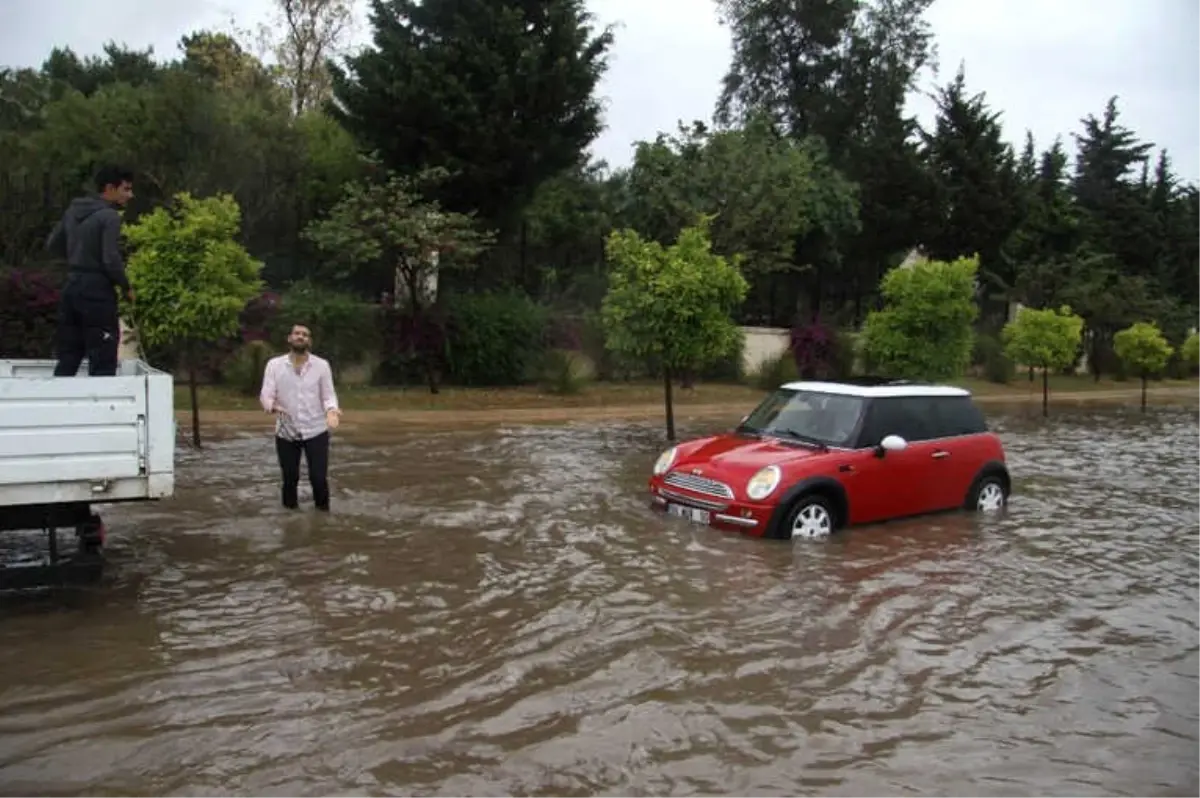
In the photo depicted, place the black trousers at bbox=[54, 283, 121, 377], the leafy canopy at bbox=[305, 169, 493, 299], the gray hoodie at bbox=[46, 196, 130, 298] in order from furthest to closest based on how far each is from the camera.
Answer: the leafy canopy at bbox=[305, 169, 493, 299]
the black trousers at bbox=[54, 283, 121, 377]
the gray hoodie at bbox=[46, 196, 130, 298]

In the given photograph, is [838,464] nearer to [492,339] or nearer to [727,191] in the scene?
[492,339]

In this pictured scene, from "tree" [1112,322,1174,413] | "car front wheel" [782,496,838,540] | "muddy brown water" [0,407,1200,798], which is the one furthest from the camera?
"tree" [1112,322,1174,413]

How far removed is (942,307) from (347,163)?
16.7m

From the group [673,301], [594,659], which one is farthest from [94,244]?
[673,301]

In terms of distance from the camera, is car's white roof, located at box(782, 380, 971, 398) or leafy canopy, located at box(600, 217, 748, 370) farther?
leafy canopy, located at box(600, 217, 748, 370)

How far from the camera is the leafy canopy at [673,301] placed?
54.1 feet

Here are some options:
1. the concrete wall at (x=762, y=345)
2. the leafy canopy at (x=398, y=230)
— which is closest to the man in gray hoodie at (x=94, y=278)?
the leafy canopy at (x=398, y=230)

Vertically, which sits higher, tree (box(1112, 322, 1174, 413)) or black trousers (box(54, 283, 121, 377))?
tree (box(1112, 322, 1174, 413))

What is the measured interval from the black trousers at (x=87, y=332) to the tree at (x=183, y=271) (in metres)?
7.04

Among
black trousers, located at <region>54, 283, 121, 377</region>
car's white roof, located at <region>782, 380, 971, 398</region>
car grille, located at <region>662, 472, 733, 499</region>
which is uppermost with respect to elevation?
black trousers, located at <region>54, 283, 121, 377</region>

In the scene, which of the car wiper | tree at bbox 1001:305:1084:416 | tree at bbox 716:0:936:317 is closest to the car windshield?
the car wiper

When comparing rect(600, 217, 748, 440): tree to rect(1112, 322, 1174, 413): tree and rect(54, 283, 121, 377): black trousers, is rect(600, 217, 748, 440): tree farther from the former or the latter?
rect(1112, 322, 1174, 413): tree

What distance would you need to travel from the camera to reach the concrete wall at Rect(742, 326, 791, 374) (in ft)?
101

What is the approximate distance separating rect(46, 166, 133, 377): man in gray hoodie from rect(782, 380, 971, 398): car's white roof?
666 centimetres
